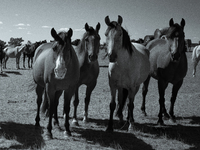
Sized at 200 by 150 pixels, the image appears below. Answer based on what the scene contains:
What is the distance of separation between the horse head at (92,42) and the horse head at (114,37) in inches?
15.1

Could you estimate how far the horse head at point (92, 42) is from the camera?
5.09 m

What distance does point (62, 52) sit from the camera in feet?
14.4

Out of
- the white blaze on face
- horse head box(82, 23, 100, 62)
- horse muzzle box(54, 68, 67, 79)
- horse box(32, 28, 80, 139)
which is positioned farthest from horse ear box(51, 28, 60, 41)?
horse head box(82, 23, 100, 62)

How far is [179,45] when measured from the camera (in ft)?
16.8

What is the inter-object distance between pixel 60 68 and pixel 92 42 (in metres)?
1.24

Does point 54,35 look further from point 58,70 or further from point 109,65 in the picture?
point 109,65

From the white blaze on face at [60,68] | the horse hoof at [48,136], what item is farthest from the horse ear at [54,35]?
the horse hoof at [48,136]

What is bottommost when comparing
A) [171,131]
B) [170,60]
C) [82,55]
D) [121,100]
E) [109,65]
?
[171,131]

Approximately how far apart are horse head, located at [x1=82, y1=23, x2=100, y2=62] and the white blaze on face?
3.02 ft

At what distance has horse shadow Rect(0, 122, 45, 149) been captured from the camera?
4.29 metres

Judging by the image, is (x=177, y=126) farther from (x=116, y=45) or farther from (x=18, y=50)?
(x=18, y=50)

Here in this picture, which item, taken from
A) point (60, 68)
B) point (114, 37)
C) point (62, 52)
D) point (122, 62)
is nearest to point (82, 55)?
point (122, 62)

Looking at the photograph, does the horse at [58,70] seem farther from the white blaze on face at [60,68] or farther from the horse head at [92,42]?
the horse head at [92,42]

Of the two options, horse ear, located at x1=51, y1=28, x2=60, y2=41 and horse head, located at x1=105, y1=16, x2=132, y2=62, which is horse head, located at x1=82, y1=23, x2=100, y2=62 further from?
horse ear, located at x1=51, y1=28, x2=60, y2=41
